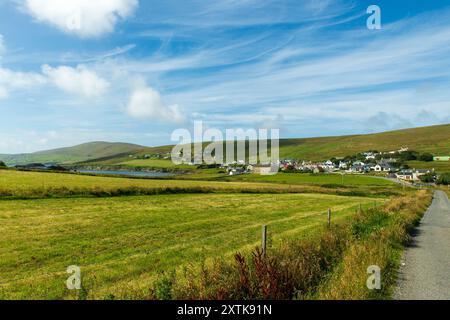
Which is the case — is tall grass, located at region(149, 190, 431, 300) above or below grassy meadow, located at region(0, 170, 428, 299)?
above

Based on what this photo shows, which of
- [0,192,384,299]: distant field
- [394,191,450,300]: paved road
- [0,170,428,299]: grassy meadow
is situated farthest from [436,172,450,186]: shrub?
[394,191,450,300]: paved road

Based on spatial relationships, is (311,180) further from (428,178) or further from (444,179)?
(428,178)

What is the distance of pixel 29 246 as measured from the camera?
18.8 meters

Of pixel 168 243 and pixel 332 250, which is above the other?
pixel 332 250

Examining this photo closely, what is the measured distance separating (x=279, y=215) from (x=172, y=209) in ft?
34.1

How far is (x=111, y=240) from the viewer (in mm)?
21188

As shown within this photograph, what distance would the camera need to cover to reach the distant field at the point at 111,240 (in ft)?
43.9

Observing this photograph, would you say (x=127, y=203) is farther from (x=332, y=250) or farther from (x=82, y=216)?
(x=332, y=250)

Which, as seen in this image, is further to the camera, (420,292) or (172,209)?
(172,209)

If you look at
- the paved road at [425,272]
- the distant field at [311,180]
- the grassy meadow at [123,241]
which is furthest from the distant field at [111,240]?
the distant field at [311,180]

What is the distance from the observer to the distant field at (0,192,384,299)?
13.4 metres

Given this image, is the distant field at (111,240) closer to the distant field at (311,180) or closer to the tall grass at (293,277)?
the tall grass at (293,277)

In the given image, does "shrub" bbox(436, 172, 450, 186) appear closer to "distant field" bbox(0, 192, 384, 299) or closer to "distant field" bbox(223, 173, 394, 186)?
"distant field" bbox(223, 173, 394, 186)

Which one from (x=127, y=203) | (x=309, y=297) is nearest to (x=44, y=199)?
(x=127, y=203)
